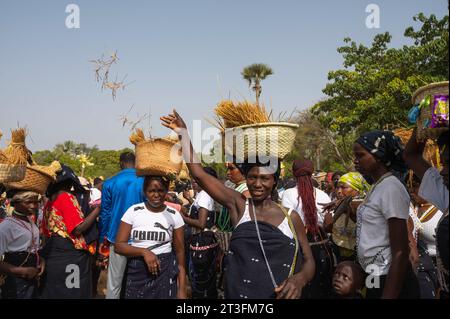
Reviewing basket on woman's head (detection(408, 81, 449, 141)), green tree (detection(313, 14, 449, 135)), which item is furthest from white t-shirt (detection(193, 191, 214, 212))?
green tree (detection(313, 14, 449, 135))

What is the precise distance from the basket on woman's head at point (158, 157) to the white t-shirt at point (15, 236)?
1.13 meters

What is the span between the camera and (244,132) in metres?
3.04

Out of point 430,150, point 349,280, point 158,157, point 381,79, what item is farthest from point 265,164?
point 381,79

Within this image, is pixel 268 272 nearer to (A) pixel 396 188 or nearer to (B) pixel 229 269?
(B) pixel 229 269

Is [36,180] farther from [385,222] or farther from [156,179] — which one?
[385,222]

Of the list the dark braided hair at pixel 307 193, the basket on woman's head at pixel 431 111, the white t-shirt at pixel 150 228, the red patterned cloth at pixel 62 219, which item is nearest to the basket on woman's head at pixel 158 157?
the white t-shirt at pixel 150 228

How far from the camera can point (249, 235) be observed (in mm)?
2680

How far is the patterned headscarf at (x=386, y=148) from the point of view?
2793 millimetres

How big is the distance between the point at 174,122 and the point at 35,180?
5.28 feet

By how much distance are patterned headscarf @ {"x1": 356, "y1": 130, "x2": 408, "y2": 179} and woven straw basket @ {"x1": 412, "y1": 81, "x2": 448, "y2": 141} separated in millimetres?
263

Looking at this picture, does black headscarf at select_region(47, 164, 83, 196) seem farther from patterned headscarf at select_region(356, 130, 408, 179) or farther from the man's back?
patterned headscarf at select_region(356, 130, 408, 179)

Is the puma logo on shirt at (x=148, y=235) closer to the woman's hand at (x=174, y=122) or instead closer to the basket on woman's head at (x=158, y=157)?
the basket on woman's head at (x=158, y=157)

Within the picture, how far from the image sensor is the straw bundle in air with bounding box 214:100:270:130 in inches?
121
